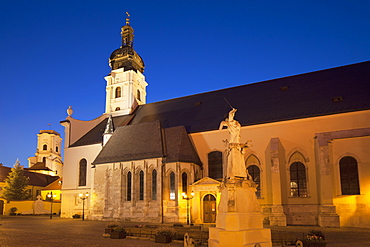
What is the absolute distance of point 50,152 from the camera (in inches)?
3834

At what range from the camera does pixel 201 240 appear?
1620cm

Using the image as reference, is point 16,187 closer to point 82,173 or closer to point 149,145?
point 82,173

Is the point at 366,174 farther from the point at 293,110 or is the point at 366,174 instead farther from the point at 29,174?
the point at 29,174

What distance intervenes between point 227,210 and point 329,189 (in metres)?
16.1

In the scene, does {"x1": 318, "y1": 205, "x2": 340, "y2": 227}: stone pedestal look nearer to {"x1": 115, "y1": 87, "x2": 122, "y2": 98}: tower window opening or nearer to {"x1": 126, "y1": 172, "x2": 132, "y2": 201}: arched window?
{"x1": 126, "y1": 172, "x2": 132, "y2": 201}: arched window

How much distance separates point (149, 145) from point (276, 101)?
12.9m

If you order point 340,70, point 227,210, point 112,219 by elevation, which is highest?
point 340,70

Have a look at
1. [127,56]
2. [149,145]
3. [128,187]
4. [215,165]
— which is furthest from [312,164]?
[127,56]

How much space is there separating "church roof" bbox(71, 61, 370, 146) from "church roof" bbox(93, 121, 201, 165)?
2579mm

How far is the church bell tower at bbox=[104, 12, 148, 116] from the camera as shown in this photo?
48.0 m

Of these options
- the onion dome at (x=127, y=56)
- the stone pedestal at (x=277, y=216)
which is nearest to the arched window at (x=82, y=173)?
the onion dome at (x=127, y=56)

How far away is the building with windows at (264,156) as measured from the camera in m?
26.8

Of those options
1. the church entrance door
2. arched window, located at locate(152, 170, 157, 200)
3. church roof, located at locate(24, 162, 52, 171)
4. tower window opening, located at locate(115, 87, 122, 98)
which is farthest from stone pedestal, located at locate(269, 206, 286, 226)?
church roof, located at locate(24, 162, 52, 171)

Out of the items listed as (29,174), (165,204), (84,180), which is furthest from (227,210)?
(29,174)
